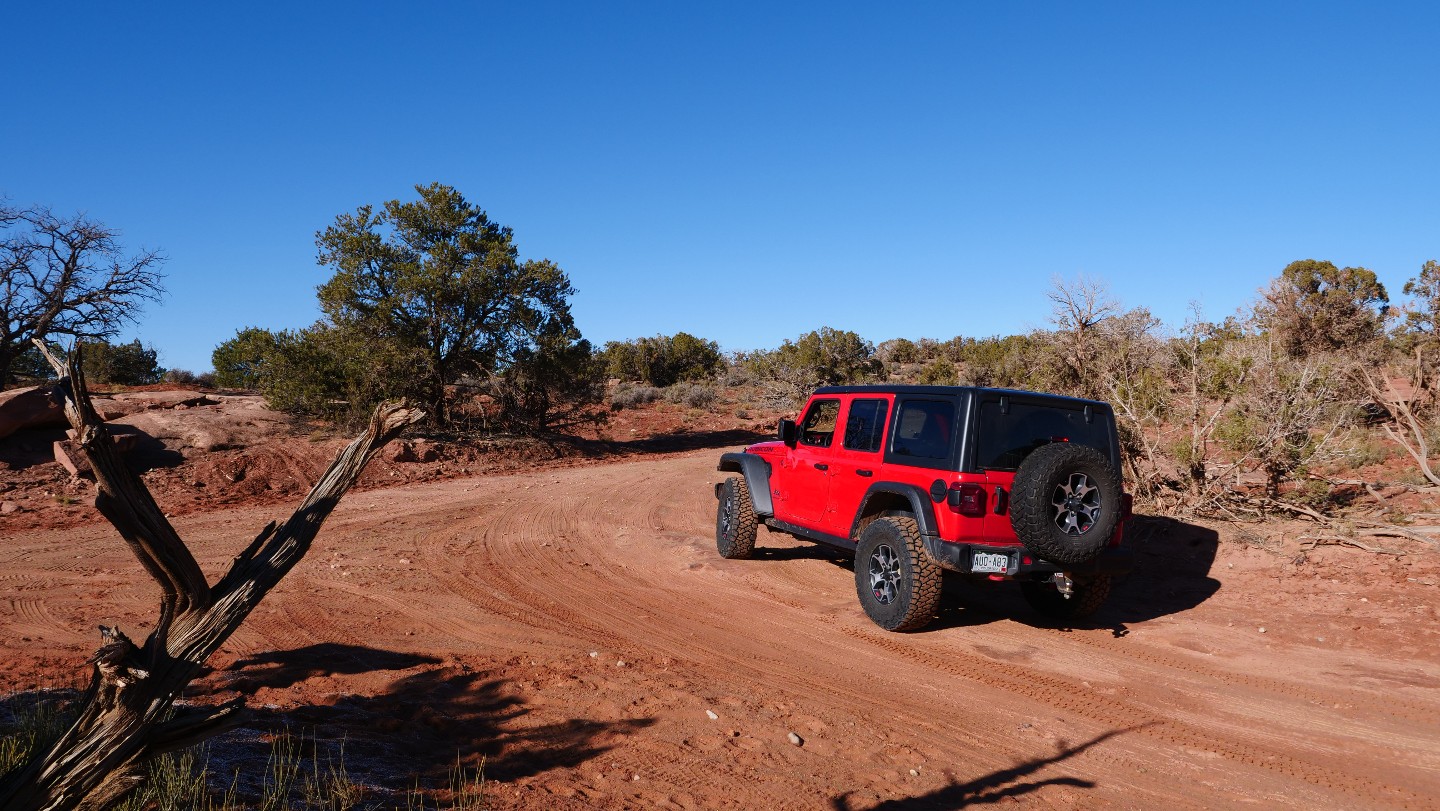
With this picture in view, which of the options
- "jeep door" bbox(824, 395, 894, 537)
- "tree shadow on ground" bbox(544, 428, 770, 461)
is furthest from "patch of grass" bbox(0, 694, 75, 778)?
"tree shadow on ground" bbox(544, 428, 770, 461)

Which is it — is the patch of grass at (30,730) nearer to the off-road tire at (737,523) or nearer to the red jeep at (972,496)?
the red jeep at (972,496)

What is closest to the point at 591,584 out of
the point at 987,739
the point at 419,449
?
the point at 987,739

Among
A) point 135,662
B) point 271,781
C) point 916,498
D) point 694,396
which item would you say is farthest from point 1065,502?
point 694,396

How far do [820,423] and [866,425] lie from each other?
3.62 ft

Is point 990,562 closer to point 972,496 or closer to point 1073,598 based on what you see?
point 972,496

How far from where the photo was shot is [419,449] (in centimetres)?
1830

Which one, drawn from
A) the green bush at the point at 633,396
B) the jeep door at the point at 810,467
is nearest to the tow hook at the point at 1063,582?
the jeep door at the point at 810,467

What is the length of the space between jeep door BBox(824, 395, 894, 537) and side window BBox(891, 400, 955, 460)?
19 centimetres

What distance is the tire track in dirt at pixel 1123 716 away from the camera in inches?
179

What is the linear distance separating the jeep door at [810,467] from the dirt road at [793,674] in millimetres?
834

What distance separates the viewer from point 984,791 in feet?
14.4

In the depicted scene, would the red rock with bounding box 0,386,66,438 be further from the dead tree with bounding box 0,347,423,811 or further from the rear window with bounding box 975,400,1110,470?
the rear window with bounding box 975,400,1110,470

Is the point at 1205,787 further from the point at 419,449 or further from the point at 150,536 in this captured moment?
the point at 419,449

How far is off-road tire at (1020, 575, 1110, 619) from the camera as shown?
24.8 feet
